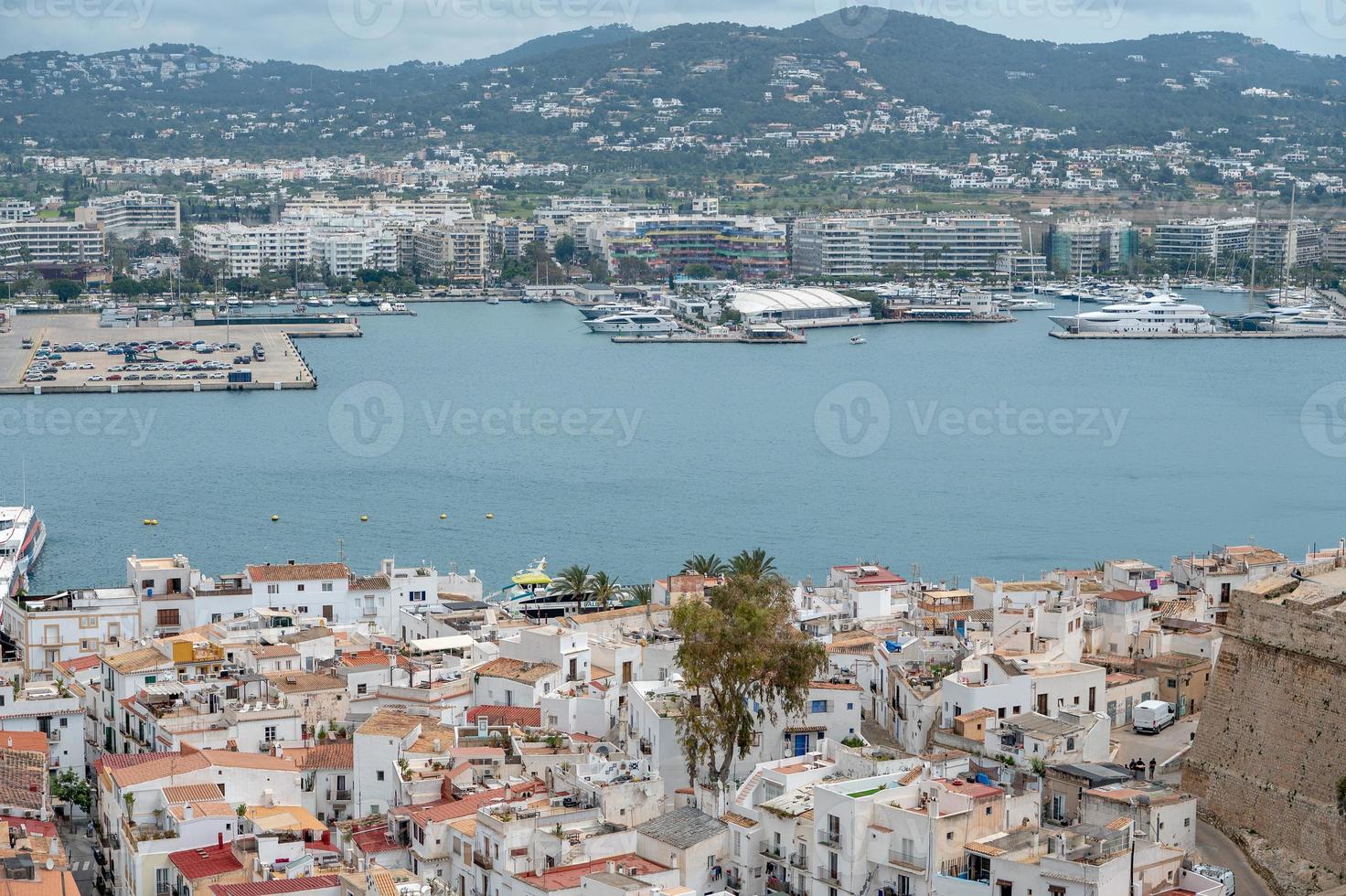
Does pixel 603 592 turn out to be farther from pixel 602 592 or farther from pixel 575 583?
pixel 575 583

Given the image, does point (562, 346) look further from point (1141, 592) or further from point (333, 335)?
point (1141, 592)

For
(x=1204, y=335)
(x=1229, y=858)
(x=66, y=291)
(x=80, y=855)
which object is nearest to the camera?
(x=1229, y=858)

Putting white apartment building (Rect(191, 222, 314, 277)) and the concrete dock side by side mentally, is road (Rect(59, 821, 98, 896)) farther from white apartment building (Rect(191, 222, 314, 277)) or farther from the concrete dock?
white apartment building (Rect(191, 222, 314, 277))

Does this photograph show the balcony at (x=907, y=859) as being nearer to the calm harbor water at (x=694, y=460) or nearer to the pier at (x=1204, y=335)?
the calm harbor water at (x=694, y=460)

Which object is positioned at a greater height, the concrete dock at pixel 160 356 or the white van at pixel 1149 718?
the white van at pixel 1149 718

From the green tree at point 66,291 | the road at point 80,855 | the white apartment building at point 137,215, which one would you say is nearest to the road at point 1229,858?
the road at point 80,855

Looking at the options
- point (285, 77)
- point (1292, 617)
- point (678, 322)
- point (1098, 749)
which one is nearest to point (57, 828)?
point (1098, 749)

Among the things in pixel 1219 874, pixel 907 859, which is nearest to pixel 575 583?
pixel 907 859
